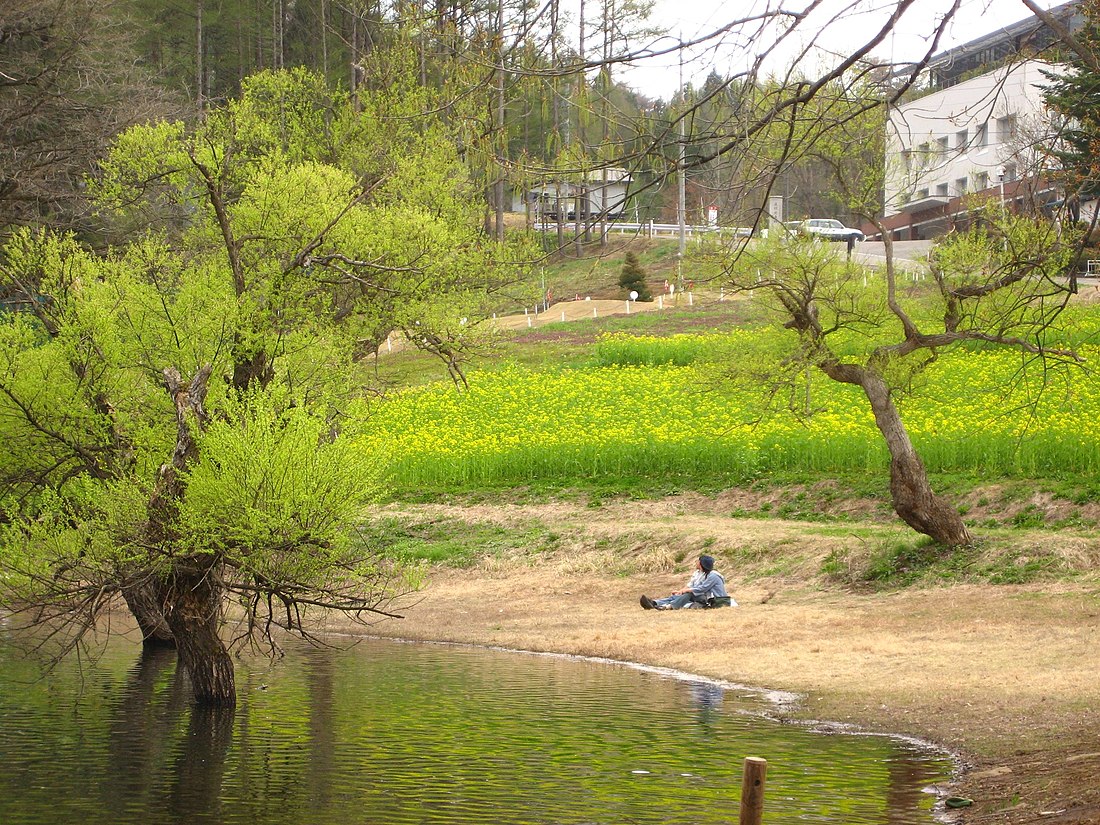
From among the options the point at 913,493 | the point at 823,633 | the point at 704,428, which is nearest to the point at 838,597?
the point at 913,493

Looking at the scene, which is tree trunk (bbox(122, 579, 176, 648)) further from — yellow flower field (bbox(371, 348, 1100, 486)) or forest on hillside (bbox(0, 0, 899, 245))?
forest on hillside (bbox(0, 0, 899, 245))

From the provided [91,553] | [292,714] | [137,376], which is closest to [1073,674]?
[292,714]

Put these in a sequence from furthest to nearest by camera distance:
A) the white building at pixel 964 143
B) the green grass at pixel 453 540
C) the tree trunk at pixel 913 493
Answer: the green grass at pixel 453 540
the tree trunk at pixel 913 493
the white building at pixel 964 143

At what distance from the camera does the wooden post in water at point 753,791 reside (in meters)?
7.47

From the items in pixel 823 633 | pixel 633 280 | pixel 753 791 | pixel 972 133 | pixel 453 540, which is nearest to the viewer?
pixel 753 791

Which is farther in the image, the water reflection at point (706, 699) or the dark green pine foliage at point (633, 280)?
the dark green pine foliage at point (633, 280)

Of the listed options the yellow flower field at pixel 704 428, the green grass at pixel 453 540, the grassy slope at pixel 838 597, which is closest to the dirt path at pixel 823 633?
the grassy slope at pixel 838 597

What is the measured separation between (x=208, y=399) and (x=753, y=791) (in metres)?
13.0

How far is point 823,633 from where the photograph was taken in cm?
2062

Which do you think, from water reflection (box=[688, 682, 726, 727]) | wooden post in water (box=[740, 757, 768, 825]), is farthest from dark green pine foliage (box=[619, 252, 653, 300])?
wooden post in water (box=[740, 757, 768, 825])

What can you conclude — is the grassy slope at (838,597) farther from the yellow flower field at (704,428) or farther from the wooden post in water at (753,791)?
the wooden post in water at (753,791)

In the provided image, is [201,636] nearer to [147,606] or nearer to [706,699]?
[147,606]

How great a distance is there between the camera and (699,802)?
467 inches

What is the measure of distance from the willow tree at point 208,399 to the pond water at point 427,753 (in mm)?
1253
